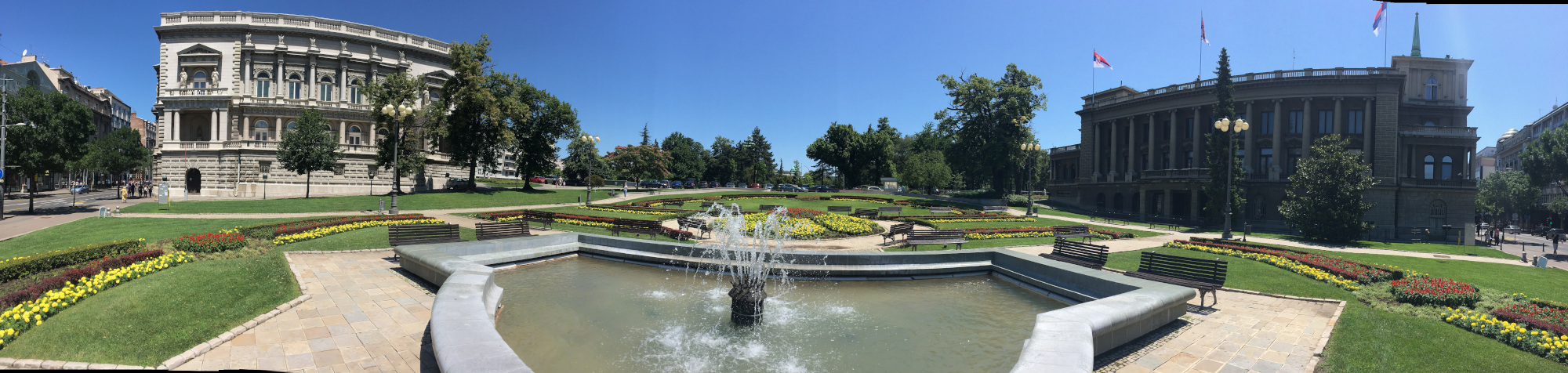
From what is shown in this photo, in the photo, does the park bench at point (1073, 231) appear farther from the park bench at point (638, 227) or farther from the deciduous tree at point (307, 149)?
the deciduous tree at point (307, 149)

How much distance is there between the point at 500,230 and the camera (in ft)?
54.5

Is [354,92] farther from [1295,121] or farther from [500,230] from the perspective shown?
[1295,121]

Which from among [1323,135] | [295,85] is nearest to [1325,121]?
[1323,135]

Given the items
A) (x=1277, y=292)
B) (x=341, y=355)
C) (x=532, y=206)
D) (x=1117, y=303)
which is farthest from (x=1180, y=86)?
(x=341, y=355)

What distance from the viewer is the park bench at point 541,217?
70.8ft

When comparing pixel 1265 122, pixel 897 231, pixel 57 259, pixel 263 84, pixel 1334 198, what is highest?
pixel 263 84

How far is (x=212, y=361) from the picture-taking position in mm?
5895

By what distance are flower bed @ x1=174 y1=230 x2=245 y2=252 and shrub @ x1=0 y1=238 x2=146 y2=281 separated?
692 millimetres

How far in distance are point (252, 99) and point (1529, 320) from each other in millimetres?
66345

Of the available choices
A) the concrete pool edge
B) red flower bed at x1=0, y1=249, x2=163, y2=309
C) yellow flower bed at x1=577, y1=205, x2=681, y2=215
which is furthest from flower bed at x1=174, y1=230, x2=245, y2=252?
yellow flower bed at x1=577, y1=205, x2=681, y2=215

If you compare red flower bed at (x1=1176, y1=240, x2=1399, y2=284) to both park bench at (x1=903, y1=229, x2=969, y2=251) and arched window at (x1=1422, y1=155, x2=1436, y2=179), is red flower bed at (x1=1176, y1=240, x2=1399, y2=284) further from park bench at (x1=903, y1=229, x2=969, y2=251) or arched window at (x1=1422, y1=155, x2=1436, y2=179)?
arched window at (x1=1422, y1=155, x2=1436, y2=179)

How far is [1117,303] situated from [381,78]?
59.2 m

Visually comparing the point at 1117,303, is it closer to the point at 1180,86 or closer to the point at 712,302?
the point at 712,302

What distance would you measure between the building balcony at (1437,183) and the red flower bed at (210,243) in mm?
60367
